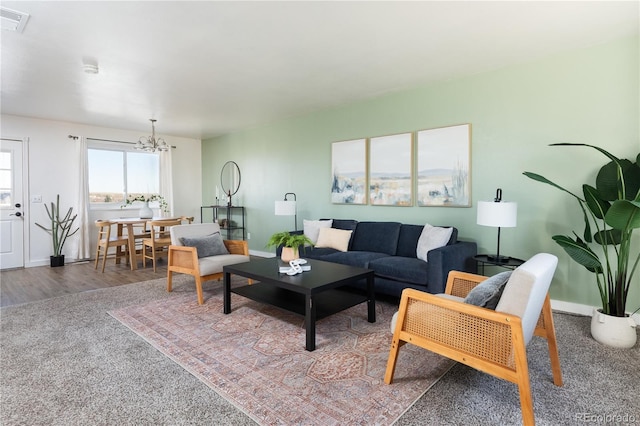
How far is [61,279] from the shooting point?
4648mm

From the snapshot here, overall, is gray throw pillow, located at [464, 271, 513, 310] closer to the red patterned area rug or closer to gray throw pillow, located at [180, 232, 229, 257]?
the red patterned area rug

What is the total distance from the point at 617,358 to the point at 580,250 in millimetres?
771

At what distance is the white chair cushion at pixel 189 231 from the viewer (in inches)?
156

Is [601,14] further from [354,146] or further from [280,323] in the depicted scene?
[280,323]

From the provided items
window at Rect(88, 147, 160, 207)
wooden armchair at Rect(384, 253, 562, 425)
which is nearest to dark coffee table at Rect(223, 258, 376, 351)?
wooden armchair at Rect(384, 253, 562, 425)

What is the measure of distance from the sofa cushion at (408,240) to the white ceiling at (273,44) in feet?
5.73

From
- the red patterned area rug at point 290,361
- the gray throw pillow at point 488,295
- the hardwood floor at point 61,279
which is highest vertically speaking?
the gray throw pillow at point 488,295

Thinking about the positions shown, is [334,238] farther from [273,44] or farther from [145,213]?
[145,213]

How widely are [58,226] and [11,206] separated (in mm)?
A: 704

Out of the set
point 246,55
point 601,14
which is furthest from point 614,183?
point 246,55

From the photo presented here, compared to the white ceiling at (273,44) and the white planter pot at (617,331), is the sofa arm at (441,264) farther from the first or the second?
the white ceiling at (273,44)

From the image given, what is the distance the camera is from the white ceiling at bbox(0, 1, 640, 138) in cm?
241

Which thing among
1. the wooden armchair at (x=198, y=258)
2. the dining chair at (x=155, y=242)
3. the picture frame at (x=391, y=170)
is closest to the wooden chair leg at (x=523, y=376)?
the picture frame at (x=391, y=170)

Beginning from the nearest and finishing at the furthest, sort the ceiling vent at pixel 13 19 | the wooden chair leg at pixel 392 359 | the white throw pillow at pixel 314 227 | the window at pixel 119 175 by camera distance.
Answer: the wooden chair leg at pixel 392 359 → the ceiling vent at pixel 13 19 → the white throw pillow at pixel 314 227 → the window at pixel 119 175
